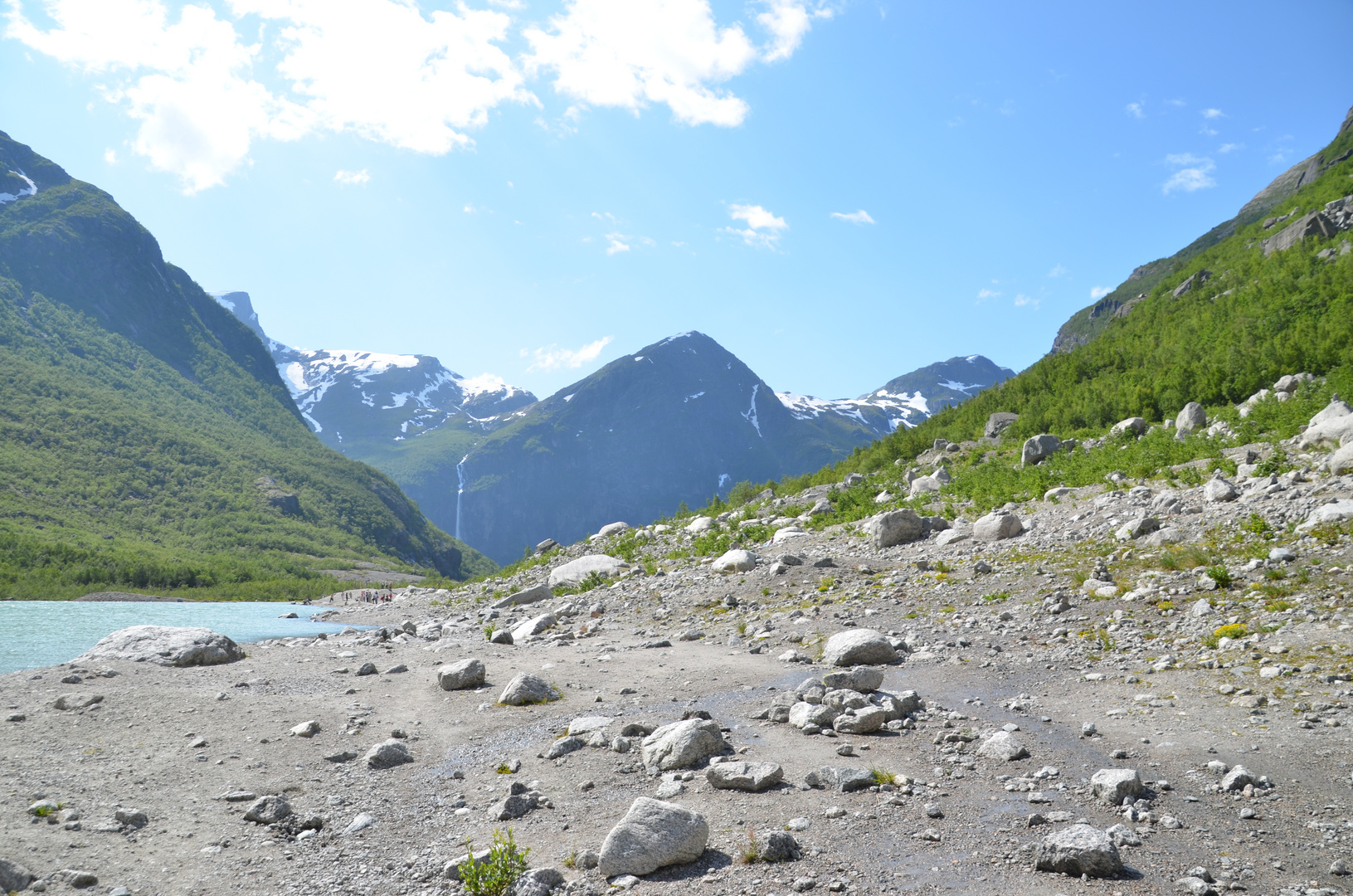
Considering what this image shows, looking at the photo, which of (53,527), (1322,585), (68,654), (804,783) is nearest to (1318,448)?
(1322,585)

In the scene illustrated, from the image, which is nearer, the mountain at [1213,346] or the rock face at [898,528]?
the rock face at [898,528]

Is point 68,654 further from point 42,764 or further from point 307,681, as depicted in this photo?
point 42,764

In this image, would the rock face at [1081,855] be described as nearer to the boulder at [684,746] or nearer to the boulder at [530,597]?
the boulder at [684,746]

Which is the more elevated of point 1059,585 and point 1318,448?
point 1318,448

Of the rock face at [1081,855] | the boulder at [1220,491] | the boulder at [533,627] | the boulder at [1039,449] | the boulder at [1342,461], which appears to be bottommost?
the boulder at [533,627]

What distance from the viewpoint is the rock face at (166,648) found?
1684 centimetres

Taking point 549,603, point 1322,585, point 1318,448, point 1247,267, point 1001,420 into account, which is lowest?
point 549,603

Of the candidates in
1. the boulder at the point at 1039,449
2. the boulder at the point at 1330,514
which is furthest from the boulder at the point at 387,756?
the boulder at the point at 1039,449

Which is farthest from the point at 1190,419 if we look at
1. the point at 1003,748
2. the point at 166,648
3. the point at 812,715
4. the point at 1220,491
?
the point at 166,648

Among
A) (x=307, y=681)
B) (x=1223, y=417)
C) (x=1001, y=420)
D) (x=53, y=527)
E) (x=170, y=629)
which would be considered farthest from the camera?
(x=53, y=527)

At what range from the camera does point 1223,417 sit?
21672 millimetres

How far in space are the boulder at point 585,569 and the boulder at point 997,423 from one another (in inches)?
798

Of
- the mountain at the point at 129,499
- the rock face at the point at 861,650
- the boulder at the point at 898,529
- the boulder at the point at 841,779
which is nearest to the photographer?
the boulder at the point at 841,779

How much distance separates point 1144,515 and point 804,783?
1374 centimetres
